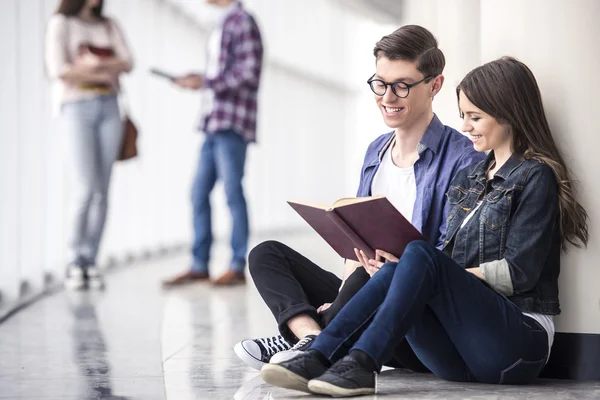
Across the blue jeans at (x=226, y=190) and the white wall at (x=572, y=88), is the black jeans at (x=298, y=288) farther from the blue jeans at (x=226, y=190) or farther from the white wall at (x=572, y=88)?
the blue jeans at (x=226, y=190)

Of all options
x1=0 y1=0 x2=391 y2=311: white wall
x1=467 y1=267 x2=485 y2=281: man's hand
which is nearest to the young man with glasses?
x1=467 y1=267 x2=485 y2=281: man's hand

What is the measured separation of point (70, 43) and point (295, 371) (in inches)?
140

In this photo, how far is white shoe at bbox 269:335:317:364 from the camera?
7.89 ft

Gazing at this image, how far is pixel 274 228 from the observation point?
1288 cm

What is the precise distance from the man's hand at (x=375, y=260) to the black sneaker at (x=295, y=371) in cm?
30

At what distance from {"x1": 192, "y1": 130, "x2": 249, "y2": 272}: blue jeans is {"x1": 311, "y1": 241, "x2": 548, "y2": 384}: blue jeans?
10.5ft

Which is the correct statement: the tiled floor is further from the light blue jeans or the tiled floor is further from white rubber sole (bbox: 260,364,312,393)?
the light blue jeans

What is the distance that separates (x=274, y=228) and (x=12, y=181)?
834 centimetres

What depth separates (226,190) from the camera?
5.57 meters

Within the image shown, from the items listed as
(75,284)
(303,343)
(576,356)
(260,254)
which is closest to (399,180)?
(260,254)

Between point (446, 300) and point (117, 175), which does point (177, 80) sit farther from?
point (446, 300)

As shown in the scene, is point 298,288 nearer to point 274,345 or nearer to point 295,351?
point 274,345

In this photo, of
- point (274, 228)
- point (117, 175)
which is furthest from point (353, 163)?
point (117, 175)

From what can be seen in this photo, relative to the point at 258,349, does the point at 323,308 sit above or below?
above
